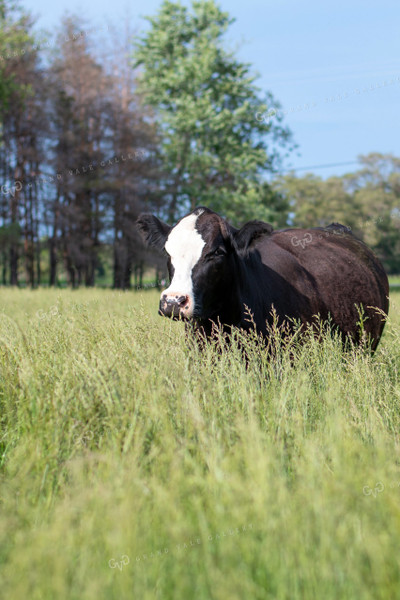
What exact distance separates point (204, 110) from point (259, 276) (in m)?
22.6

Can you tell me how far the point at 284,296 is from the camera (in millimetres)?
5602

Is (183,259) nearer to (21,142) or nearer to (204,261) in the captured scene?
(204,261)

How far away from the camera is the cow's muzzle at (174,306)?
14.4ft

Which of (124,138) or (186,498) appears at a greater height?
(124,138)

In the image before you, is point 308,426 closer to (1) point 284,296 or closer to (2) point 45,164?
(1) point 284,296

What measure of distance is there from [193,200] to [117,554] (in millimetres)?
27576

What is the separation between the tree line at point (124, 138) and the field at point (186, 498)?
22.2 meters

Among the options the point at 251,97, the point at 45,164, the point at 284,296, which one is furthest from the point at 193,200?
the point at 284,296

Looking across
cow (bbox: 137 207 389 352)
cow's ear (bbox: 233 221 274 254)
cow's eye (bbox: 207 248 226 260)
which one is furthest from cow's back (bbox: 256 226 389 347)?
cow's eye (bbox: 207 248 226 260)

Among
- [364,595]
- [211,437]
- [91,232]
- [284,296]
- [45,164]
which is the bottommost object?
[364,595]

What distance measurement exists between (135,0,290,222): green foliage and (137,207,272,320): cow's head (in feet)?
69.5

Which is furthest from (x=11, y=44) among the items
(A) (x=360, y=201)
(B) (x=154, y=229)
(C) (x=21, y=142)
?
(A) (x=360, y=201)

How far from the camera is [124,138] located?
32.3 meters

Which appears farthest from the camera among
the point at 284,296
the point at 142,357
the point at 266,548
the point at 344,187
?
the point at 344,187
